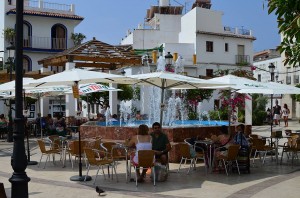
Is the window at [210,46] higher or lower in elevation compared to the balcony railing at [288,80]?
higher

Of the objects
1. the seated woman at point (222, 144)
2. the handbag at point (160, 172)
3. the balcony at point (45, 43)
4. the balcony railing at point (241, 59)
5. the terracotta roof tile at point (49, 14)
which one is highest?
the terracotta roof tile at point (49, 14)

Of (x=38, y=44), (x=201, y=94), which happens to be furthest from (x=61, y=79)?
(x=38, y=44)

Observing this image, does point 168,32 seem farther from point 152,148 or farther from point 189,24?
point 152,148

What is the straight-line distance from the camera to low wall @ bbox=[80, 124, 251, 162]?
12.7 meters

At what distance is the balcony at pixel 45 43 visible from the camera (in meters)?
41.2

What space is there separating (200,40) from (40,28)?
16166 millimetres

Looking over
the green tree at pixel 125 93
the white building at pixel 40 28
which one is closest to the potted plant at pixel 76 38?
the white building at pixel 40 28

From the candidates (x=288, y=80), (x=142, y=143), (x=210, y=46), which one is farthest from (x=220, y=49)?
(x=142, y=143)

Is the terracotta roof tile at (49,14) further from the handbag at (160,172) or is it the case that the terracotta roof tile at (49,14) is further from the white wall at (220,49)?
the handbag at (160,172)

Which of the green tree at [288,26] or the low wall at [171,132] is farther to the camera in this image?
the low wall at [171,132]

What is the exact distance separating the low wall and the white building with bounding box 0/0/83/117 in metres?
27.7

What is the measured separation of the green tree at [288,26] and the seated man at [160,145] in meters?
4.19

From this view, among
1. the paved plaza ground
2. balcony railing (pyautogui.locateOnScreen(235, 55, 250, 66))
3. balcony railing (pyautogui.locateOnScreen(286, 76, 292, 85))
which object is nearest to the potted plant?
balcony railing (pyautogui.locateOnScreen(235, 55, 250, 66))

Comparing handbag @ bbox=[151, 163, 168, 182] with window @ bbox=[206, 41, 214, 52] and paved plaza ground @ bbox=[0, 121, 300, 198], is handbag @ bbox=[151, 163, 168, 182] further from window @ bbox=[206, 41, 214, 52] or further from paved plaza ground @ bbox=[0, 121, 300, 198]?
window @ bbox=[206, 41, 214, 52]
